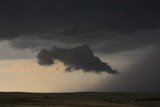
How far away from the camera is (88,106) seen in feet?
384

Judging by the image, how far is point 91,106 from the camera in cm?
11694

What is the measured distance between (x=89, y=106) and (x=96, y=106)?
2227 millimetres

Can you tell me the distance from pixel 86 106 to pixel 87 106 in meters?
0.33

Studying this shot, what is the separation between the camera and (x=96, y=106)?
11750 centimetres

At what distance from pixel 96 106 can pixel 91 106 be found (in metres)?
1.63

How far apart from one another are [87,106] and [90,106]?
3.33 ft

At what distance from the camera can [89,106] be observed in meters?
117

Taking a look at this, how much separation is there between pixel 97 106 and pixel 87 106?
314 centimetres

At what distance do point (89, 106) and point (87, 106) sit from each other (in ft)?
2.03

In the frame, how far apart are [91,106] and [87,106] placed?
1.22m

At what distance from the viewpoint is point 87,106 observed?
116750 mm

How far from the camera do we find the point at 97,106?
118 meters
